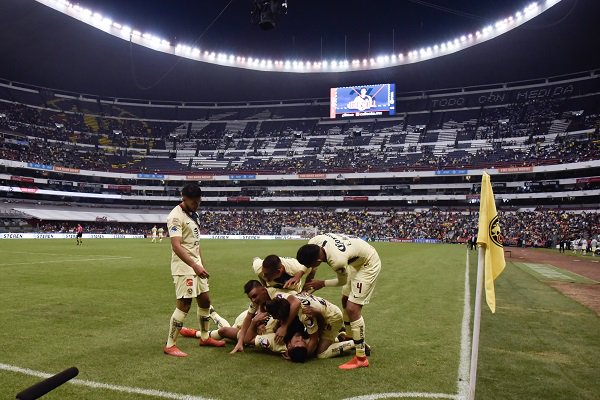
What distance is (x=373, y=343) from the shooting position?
7.21 m

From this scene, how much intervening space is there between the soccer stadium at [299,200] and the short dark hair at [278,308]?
19 mm

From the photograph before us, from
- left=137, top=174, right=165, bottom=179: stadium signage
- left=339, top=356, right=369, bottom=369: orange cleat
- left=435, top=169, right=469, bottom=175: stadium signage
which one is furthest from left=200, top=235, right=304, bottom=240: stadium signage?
left=339, top=356, right=369, bottom=369: orange cleat

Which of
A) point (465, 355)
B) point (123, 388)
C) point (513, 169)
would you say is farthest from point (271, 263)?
point (513, 169)

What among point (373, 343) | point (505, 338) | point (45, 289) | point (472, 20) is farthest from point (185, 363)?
point (472, 20)

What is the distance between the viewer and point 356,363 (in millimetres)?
5844

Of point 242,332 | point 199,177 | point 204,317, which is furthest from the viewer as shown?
point 199,177

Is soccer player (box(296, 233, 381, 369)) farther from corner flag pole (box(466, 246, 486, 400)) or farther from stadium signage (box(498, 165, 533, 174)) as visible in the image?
stadium signage (box(498, 165, 533, 174))

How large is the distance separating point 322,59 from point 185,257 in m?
68.4

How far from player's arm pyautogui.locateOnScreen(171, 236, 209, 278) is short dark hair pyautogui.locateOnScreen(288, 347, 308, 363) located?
1.56m

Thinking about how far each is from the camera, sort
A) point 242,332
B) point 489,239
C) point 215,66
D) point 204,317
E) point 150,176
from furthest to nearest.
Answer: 1. point 150,176
2. point 215,66
3. point 204,317
4. point 242,332
5. point 489,239

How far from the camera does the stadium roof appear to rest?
168 feet

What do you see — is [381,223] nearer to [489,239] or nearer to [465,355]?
[465,355]

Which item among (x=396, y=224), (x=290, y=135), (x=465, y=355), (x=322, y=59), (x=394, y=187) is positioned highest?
(x=322, y=59)

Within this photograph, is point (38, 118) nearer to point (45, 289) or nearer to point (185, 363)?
point (45, 289)
